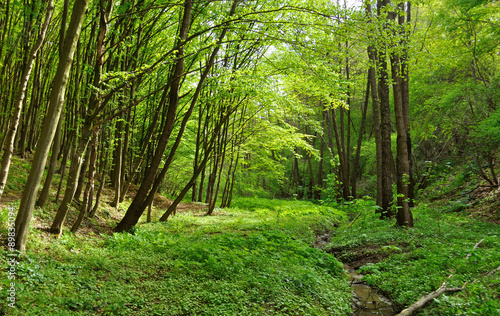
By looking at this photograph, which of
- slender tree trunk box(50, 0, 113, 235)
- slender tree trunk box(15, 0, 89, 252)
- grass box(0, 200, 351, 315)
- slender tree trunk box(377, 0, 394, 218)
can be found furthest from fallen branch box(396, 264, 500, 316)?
slender tree trunk box(377, 0, 394, 218)

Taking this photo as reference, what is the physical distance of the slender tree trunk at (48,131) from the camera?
372 cm

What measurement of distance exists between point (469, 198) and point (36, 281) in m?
13.6

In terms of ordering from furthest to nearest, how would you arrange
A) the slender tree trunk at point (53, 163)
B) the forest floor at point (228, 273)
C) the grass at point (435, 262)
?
1. the slender tree trunk at point (53, 163)
2. the grass at point (435, 262)
3. the forest floor at point (228, 273)

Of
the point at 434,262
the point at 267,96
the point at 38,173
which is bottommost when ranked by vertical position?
the point at 434,262

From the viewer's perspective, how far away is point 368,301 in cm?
497

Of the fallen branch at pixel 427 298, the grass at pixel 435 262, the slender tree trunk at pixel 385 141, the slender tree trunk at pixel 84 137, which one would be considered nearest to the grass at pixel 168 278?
the slender tree trunk at pixel 84 137

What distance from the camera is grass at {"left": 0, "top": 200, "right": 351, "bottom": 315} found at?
10.9 ft

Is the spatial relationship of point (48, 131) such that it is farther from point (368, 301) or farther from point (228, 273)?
point (368, 301)

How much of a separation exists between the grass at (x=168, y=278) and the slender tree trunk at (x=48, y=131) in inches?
16.5

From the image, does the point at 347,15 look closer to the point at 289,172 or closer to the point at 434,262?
the point at 434,262

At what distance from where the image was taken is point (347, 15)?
5543 mm

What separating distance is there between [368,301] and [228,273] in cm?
236

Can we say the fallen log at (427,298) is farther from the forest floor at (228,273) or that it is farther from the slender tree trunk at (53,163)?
the slender tree trunk at (53,163)

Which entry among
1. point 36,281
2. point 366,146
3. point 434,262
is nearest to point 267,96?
point 434,262
